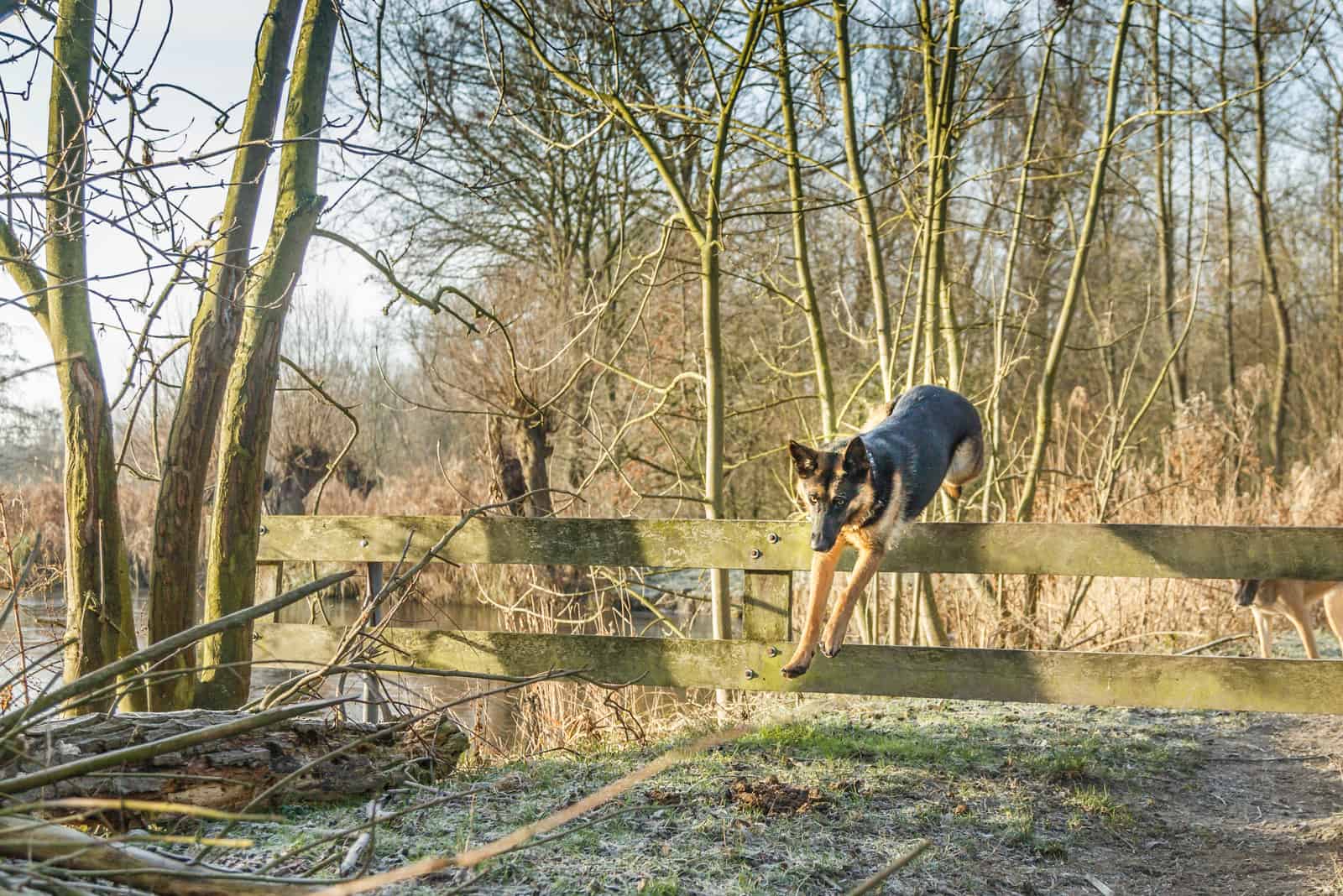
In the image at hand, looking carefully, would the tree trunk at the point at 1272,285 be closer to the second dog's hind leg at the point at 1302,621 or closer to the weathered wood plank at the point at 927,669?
the second dog's hind leg at the point at 1302,621

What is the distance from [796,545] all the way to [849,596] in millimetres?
853

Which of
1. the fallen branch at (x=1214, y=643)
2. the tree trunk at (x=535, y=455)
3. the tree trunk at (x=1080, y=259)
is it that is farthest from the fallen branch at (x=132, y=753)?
the tree trunk at (x=535, y=455)

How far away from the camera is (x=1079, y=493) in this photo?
8.84 metres

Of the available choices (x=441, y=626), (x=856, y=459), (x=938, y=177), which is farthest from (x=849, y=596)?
(x=441, y=626)

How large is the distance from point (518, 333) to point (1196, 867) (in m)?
9.02

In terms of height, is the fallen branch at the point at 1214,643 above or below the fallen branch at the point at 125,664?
below

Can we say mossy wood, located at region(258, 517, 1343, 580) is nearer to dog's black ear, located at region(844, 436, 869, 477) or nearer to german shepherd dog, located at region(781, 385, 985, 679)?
german shepherd dog, located at region(781, 385, 985, 679)

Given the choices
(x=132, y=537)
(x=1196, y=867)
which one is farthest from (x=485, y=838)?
(x=132, y=537)

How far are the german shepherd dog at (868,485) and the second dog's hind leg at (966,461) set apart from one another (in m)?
0.04

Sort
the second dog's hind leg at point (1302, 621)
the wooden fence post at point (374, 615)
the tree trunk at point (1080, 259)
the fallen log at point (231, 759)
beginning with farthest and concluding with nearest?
the second dog's hind leg at point (1302, 621) → the tree trunk at point (1080, 259) → the wooden fence post at point (374, 615) → the fallen log at point (231, 759)

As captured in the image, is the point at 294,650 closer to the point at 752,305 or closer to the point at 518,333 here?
the point at 518,333

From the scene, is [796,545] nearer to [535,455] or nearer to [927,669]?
[927,669]

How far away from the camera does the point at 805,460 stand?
3.60 metres

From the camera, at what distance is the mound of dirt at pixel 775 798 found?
3.84m
